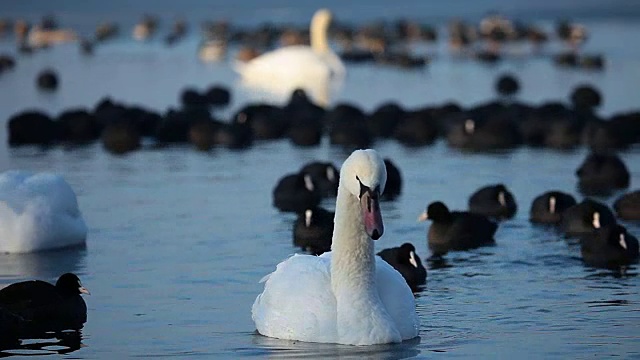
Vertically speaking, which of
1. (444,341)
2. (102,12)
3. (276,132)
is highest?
(102,12)

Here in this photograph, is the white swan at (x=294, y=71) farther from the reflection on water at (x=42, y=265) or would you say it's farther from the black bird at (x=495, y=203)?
the reflection on water at (x=42, y=265)

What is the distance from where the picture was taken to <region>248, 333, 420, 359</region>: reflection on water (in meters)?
10.8

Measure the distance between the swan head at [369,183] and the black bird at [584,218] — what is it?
220 inches

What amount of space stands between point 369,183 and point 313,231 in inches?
201

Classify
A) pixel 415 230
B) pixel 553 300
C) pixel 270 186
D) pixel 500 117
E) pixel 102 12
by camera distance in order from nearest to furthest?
pixel 553 300, pixel 415 230, pixel 270 186, pixel 500 117, pixel 102 12

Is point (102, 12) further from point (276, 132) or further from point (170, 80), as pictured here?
point (276, 132)

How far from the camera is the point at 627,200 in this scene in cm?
1728

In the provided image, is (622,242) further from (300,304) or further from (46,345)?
(46,345)

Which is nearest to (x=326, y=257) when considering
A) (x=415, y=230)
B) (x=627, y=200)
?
(x=415, y=230)

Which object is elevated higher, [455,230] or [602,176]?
[602,176]

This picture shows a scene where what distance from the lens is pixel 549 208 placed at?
17078 millimetres

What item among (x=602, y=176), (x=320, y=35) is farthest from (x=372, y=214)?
(x=320, y=35)

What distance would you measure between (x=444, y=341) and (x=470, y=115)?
48.0 feet

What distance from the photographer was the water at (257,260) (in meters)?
11.5
